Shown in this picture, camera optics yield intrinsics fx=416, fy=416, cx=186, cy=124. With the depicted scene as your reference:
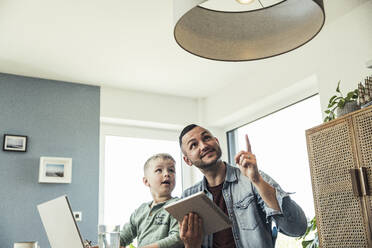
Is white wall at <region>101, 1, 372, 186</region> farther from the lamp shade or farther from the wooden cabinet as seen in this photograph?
the lamp shade

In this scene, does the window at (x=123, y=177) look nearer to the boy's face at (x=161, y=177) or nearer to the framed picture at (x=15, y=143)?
the framed picture at (x=15, y=143)

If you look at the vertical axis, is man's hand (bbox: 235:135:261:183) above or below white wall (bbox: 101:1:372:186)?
below

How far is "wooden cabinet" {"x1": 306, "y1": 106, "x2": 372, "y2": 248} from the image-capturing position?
6.37 ft

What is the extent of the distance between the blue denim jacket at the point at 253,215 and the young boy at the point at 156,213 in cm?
20

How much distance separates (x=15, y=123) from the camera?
351 centimetres

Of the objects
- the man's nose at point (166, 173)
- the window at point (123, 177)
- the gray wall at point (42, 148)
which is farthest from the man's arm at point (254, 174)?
the window at point (123, 177)

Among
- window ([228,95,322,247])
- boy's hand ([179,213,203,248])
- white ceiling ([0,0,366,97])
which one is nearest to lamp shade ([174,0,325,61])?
boy's hand ([179,213,203,248])

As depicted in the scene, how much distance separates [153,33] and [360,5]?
138cm

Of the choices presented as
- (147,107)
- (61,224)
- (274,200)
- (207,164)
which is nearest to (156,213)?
(207,164)

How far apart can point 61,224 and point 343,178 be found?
1.35m

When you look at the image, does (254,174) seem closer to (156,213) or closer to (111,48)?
(156,213)

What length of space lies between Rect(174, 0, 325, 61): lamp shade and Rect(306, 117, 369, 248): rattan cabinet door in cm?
74

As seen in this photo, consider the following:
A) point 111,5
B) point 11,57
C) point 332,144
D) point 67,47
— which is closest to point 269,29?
point 332,144

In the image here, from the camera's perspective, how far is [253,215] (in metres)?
1.77
